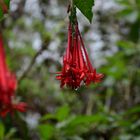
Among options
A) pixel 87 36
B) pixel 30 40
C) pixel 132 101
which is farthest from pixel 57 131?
pixel 30 40

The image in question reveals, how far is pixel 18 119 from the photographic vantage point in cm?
159

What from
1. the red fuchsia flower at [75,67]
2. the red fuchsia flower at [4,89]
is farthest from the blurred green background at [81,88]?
the red fuchsia flower at [75,67]

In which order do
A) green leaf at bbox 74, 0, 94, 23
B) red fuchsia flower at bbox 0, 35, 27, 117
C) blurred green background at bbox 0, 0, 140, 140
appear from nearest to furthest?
green leaf at bbox 74, 0, 94, 23
red fuchsia flower at bbox 0, 35, 27, 117
blurred green background at bbox 0, 0, 140, 140

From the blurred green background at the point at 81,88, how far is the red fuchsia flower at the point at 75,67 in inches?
32.4

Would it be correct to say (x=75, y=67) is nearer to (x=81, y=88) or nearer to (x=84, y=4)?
(x=84, y=4)

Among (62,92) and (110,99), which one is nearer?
(110,99)

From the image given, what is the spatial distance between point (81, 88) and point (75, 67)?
1.20 meters

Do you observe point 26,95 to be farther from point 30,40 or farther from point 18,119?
point 18,119

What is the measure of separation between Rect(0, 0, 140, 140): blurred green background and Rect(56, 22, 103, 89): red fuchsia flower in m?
0.82

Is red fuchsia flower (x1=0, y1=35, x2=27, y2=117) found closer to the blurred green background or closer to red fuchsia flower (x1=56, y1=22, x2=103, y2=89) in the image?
red fuchsia flower (x1=56, y1=22, x2=103, y2=89)

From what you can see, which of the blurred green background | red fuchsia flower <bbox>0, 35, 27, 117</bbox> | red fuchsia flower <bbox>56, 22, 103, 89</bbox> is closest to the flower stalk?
red fuchsia flower <bbox>56, 22, 103, 89</bbox>

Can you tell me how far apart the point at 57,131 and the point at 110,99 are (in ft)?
3.57

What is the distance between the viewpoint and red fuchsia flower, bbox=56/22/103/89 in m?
0.79

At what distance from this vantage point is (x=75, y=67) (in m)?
0.81
